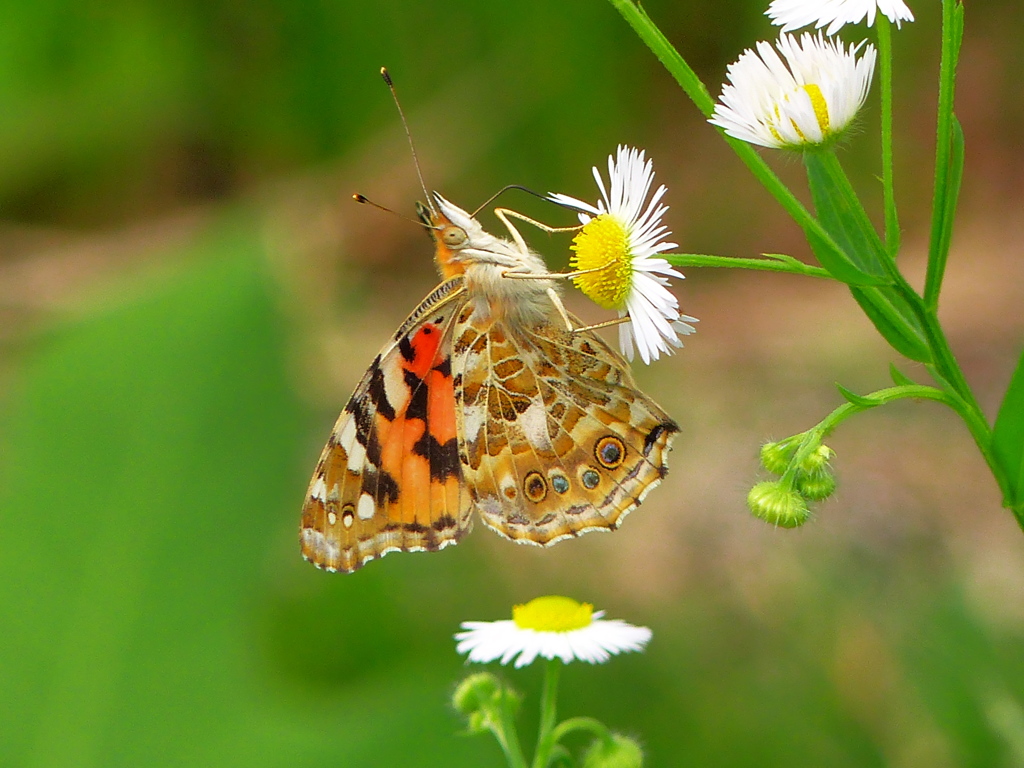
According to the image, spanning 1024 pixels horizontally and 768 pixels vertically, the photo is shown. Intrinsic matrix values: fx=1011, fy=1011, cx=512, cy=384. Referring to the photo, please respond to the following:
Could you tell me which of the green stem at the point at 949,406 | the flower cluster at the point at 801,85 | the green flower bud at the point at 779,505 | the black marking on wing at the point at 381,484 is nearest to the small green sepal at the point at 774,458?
the green flower bud at the point at 779,505

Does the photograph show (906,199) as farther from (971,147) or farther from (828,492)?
(828,492)

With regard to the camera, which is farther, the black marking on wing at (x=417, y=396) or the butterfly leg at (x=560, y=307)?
the black marking on wing at (x=417, y=396)

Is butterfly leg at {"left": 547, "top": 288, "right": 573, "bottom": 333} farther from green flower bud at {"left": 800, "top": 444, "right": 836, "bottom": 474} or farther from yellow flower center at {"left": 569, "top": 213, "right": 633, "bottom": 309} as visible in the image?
green flower bud at {"left": 800, "top": 444, "right": 836, "bottom": 474}

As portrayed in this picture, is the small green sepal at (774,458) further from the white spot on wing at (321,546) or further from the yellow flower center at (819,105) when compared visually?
the white spot on wing at (321,546)

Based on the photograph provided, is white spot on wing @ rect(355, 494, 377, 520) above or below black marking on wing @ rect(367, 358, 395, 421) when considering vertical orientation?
below

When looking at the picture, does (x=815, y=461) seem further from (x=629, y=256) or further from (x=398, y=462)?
(x=398, y=462)

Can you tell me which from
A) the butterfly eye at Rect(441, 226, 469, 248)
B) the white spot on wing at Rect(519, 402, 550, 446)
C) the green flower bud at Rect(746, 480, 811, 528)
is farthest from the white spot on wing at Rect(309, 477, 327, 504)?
the green flower bud at Rect(746, 480, 811, 528)
